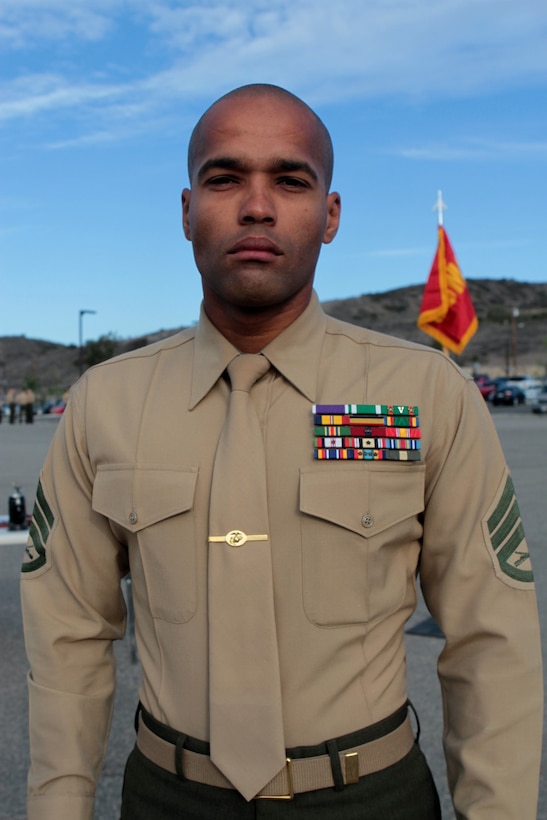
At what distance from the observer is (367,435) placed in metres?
1.50

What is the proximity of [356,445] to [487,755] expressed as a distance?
54cm

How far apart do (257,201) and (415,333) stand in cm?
9220

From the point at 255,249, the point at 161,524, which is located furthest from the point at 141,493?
the point at 255,249

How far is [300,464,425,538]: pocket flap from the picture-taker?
57.6 inches

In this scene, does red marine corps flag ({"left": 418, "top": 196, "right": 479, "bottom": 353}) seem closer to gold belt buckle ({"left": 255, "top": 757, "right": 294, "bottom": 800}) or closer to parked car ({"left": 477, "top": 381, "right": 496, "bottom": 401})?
gold belt buckle ({"left": 255, "top": 757, "right": 294, "bottom": 800})

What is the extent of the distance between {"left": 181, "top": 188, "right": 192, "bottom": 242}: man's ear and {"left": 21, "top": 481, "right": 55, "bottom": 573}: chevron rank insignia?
563mm

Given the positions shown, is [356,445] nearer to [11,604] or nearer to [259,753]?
[259,753]

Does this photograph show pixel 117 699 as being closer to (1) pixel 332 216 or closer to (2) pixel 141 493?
(2) pixel 141 493

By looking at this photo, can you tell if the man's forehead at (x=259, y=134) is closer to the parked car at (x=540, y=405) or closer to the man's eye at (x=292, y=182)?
the man's eye at (x=292, y=182)

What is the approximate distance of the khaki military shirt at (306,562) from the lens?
142 centimetres

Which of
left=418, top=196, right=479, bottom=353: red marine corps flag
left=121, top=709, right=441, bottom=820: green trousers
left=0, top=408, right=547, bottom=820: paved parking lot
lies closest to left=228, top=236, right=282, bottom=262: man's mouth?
left=121, top=709, right=441, bottom=820: green trousers

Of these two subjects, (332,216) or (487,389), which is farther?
(487,389)

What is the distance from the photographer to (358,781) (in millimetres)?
1427

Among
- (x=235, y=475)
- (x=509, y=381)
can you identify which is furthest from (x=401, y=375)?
(x=509, y=381)
